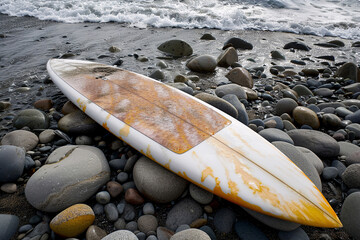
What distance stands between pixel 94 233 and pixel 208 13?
8.95m

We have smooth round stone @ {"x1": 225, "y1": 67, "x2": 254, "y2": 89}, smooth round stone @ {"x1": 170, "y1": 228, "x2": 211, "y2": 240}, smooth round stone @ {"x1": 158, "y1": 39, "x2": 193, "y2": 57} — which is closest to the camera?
smooth round stone @ {"x1": 170, "y1": 228, "x2": 211, "y2": 240}

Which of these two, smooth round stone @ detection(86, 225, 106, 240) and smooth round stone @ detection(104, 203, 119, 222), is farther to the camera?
smooth round stone @ detection(104, 203, 119, 222)

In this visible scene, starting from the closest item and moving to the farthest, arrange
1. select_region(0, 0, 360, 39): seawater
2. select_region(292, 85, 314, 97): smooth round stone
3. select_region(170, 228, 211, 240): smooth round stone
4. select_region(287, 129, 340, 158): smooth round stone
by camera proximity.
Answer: select_region(170, 228, 211, 240): smooth round stone, select_region(287, 129, 340, 158): smooth round stone, select_region(292, 85, 314, 97): smooth round stone, select_region(0, 0, 360, 39): seawater

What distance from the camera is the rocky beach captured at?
5.63 feet

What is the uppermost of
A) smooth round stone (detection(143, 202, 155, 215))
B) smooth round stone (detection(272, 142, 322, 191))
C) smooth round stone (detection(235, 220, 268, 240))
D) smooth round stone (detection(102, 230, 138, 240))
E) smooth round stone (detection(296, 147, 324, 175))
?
smooth round stone (detection(272, 142, 322, 191))

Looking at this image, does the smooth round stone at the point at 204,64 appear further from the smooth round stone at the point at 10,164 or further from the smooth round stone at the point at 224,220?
the smooth round stone at the point at 10,164

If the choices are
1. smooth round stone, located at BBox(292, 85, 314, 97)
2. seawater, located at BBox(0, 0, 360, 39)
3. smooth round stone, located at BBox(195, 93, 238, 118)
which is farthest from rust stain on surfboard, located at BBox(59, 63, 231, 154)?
seawater, located at BBox(0, 0, 360, 39)

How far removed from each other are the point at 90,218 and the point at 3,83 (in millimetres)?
3616

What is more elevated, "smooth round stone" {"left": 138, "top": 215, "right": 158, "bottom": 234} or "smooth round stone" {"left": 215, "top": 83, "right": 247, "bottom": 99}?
"smooth round stone" {"left": 215, "top": 83, "right": 247, "bottom": 99}

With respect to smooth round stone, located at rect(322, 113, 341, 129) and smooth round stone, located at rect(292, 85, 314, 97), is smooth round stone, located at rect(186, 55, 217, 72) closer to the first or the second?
smooth round stone, located at rect(292, 85, 314, 97)

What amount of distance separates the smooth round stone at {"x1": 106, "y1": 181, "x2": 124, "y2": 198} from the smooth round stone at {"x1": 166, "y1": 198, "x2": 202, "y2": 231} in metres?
0.50

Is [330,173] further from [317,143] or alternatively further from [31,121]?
[31,121]

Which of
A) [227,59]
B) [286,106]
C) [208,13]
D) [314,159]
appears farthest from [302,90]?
[208,13]

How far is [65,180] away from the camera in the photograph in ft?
6.07
